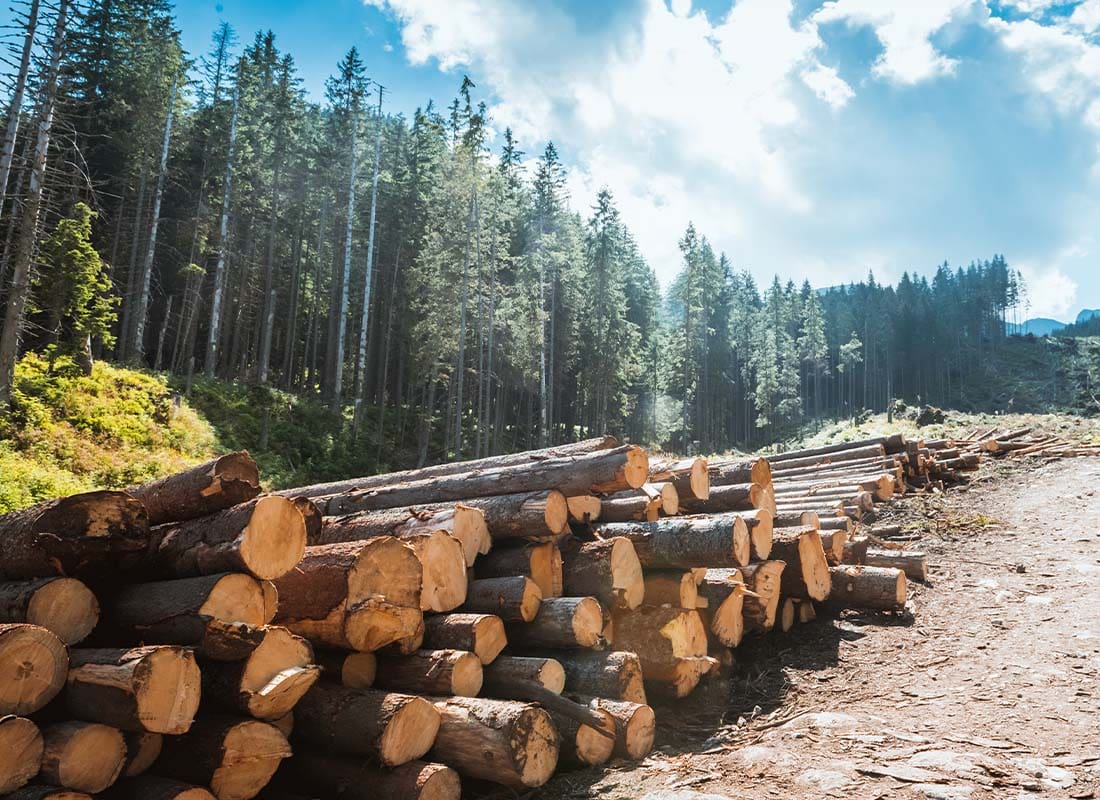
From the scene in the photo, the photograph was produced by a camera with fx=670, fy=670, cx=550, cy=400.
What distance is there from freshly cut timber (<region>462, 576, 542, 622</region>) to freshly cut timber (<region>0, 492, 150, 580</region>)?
251cm

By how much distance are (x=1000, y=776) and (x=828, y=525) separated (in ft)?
21.5

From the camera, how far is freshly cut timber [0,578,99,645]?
3994mm

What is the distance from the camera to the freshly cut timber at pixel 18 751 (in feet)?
10.7

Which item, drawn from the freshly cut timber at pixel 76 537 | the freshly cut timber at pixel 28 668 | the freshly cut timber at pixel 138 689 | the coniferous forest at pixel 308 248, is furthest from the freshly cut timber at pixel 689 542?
the coniferous forest at pixel 308 248

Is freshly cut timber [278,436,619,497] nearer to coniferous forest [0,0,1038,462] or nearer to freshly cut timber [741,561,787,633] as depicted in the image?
freshly cut timber [741,561,787,633]

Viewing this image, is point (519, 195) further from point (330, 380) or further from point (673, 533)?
point (673, 533)

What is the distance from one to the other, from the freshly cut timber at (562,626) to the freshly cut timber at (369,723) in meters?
1.37

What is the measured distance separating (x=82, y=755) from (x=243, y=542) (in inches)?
52.1

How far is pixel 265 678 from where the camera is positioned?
405 cm

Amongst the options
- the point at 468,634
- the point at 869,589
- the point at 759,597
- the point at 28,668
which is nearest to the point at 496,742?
the point at 468,634

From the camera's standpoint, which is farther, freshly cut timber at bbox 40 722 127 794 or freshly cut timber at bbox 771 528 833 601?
freshly cut timber at bbox 771 528 833 601

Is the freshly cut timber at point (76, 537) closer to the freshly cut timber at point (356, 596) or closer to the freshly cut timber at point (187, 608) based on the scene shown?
the freshly cut timber at point (187, 608)

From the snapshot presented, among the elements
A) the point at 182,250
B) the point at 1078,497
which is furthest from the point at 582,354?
the point at 1078,497

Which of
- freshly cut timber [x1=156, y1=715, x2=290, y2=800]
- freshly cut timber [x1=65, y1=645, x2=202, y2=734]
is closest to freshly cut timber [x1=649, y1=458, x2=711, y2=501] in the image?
freshly cut timber [x1=156, y1=715, x2=290, y2=800]
